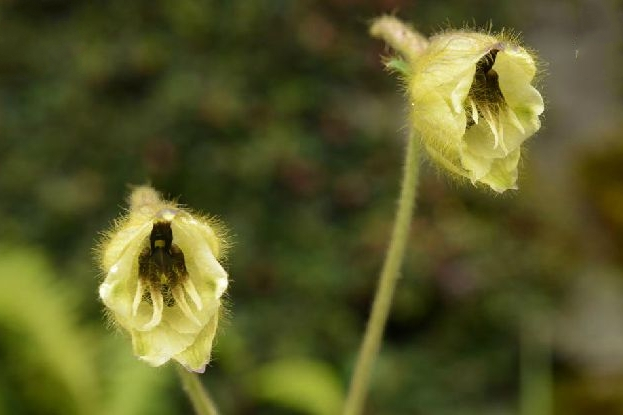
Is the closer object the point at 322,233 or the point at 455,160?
the point at 455,160

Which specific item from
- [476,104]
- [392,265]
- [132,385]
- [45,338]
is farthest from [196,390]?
[45,338]

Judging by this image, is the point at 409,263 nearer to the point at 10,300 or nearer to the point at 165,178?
the point at 165,178

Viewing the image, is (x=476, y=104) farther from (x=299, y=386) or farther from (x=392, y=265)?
(x=299, y=386)

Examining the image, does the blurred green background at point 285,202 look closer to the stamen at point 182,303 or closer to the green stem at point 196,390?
the green stem at point 196,390

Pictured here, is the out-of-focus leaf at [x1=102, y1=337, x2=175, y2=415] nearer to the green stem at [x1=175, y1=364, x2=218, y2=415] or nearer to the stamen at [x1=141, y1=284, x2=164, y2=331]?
the green stem at [x1=175, y1=364, x2=218, y2=415]

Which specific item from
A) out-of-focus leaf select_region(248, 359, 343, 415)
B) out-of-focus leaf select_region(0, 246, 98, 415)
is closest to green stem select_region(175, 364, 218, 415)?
out-of-focus leaf select_region(248, 359, 343, 415)

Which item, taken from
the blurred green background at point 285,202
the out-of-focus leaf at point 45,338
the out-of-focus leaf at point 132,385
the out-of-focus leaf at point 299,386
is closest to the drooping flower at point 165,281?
the out-of-focus leaf at point 132,385

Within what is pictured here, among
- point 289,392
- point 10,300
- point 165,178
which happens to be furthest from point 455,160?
point 165,178
